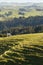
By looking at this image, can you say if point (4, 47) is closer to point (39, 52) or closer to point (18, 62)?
point (39, 52)

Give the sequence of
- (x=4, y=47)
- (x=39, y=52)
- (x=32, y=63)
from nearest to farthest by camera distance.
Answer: (x=32, y=63) < (x=39, y=52) < (x=4, y=47)

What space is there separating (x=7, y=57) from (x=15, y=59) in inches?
197

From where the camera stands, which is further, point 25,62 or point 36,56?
point 36,56

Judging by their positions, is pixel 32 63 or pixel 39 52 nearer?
pixel 32 63

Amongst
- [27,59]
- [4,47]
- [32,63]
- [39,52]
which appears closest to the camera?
[32,63]

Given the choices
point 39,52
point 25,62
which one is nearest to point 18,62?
point 25,62

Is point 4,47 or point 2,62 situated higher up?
point 2,62

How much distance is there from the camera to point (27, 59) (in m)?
68.6

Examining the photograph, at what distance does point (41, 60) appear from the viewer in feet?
219

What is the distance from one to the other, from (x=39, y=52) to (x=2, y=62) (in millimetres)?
17303

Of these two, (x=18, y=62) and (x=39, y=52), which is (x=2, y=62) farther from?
(x=39, y=52)

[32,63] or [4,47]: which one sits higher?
[32,63]

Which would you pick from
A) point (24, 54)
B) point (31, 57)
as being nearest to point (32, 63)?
point (31, 57)

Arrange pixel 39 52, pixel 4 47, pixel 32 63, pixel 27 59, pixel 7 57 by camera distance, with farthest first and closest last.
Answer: pixel 4 47
pixel 39 52
pixel 7 57
pixel 27 59
pixel 32 63
